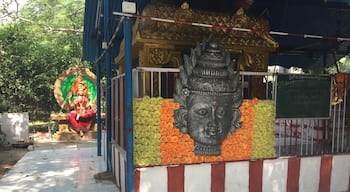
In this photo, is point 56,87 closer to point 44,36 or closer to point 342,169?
point 44,36

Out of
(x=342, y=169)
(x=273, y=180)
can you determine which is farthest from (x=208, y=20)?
(x=342, y=169)

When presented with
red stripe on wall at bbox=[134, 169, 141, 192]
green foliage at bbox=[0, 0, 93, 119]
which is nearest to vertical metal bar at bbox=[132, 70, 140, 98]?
red stripe on wall at bbox=[134, 169, 141, 192]

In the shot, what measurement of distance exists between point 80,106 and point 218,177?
10.4 m

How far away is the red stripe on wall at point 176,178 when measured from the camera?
4.06 m

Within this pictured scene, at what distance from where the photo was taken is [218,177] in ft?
14.1

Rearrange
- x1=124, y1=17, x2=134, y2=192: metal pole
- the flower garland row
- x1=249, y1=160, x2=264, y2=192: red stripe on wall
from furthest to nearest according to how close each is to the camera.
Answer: x1=249, y1=160, x2=264, y2=192: red stripe on wall → the flower garland row → x1=124, y1=17, x2=134, y2=192: metal pole

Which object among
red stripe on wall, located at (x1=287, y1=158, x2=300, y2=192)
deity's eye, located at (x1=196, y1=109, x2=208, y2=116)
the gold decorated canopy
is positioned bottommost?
red stripe on wall, located at (x1=287, y1=158, x2=300, y2=192)

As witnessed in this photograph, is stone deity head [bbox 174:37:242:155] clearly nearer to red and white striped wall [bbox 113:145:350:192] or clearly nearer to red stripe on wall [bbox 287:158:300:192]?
red and white striped wall [bbox 113:145:350:192]

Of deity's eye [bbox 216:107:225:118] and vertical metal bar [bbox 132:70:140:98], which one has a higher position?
vertical metal bar [bbox 132:70:140:98]

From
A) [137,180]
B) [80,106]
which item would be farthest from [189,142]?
[80,106]

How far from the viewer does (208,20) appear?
505 centimetres

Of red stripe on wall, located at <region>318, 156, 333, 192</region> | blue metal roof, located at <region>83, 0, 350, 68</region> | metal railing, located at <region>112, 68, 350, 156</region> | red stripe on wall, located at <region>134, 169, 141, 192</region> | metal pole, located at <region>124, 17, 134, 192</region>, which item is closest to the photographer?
metal pole, located at <region>124, 17, 134, 192</region>

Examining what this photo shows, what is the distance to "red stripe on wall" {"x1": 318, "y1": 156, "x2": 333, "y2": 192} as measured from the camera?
4.84 m

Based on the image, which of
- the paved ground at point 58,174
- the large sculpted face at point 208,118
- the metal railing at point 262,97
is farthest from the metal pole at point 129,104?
the paved ground at point 58,174
